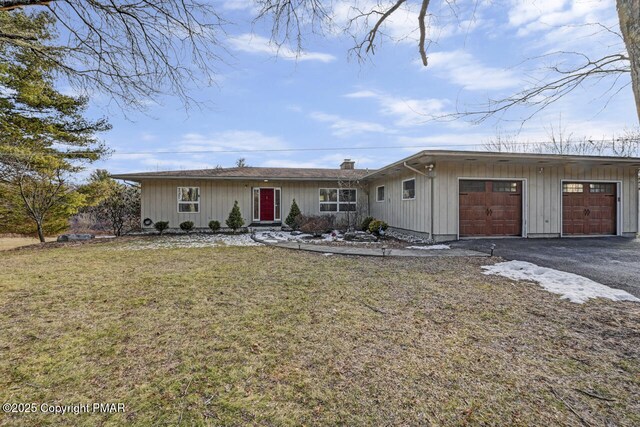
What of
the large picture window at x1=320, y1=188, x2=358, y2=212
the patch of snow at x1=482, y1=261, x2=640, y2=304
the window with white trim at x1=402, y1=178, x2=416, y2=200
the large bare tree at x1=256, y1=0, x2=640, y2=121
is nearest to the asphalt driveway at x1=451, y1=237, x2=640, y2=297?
the patch of snow at x1=482, y1=261, x2=640, y2=304

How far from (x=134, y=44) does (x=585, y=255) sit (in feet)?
31.5

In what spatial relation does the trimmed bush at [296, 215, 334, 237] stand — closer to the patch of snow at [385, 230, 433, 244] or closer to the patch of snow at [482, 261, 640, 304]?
the patch of snow at [385, 230, 433, 244]

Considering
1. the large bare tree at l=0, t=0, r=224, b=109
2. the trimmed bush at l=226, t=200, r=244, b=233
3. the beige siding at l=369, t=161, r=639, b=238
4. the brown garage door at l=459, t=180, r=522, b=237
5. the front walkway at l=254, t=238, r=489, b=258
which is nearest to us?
the large bare tree at l=0, t=0, r=224, b=109

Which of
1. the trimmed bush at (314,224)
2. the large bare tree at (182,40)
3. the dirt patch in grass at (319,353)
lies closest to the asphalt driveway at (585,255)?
the dirt patch in grass at (319,353)

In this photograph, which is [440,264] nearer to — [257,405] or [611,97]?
[611,97]

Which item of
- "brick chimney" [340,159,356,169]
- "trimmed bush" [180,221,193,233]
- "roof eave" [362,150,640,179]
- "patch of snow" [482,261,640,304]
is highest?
"brick chimney" [340,159,356,169]

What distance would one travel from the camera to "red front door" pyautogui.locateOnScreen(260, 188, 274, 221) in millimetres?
13867

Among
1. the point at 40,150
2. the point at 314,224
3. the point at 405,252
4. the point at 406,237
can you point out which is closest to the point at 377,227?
the point at 406,237

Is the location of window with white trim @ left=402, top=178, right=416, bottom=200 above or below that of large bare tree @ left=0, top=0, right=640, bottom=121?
below

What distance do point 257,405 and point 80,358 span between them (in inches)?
63.5

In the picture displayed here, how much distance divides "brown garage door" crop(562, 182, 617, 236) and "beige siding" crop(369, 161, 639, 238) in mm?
242

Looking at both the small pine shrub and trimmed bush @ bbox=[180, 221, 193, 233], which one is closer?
trimmed bush @ bbox=[180, 221, 193, 233]

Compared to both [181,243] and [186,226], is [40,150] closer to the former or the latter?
[186,226]

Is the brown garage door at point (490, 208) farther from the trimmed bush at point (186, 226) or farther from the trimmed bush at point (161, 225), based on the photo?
the trimmed bush at point (161, 225)
